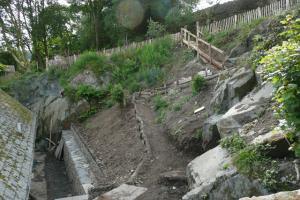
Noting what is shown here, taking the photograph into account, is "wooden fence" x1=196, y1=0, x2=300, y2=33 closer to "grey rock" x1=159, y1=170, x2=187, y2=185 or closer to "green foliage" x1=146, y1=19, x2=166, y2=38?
"green foliage" x1=146, y1=19, x2=166, y2=38

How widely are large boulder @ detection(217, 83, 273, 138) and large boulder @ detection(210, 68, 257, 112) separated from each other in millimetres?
1041

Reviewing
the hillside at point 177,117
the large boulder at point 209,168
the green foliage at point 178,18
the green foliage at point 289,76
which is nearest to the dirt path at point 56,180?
the hillside at point 177,117

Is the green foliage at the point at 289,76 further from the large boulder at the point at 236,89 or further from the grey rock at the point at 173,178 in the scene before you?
the large boulder at the point at 236,89

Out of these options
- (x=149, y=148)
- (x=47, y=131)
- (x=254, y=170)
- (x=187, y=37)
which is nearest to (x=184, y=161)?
(x=149, y=148)

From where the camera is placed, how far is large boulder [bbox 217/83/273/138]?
7.99 metres

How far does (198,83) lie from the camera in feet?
45.5

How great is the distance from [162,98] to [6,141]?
8329 millimetres

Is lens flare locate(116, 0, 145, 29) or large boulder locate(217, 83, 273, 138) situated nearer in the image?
large boulder locate(217, 83, 273, 138)

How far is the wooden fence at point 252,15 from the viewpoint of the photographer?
677 inches

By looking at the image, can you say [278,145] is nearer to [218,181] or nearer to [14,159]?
[218,181]

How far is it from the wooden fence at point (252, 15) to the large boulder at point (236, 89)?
784 centimetres

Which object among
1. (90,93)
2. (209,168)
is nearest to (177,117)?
(209,168)

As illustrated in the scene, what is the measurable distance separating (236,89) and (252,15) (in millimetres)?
10949

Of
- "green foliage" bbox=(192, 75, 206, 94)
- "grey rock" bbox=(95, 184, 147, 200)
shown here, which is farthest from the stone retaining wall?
"green foliage" bbox=(192, 75, 206, 94)
